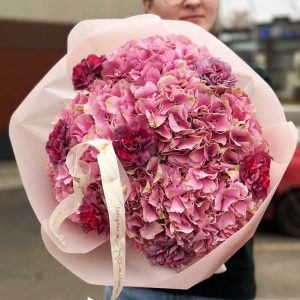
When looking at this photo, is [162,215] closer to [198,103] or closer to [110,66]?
[198,103]

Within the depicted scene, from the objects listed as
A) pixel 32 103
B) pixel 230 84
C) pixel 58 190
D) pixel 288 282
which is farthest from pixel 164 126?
pixel 288 282

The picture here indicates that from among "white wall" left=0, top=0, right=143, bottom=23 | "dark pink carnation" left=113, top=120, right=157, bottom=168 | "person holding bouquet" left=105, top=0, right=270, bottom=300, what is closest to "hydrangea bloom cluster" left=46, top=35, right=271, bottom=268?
"dark pink carnation" left=113, top=120, right=157, bottom=168

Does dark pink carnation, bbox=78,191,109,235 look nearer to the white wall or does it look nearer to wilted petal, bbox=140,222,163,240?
wilted petal, bbox=140,222,163,240

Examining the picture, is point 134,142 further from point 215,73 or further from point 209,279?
point 209,279

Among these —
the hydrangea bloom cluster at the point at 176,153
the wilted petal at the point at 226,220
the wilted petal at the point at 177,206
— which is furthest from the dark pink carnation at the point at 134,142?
the wilted petal at the point at 226,220

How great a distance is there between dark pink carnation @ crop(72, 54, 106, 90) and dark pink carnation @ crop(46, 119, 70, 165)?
103mm

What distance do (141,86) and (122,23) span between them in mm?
271

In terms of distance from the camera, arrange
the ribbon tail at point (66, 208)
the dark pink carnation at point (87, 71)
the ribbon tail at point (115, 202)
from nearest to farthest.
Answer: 1. the ribbon tail at point (115, 202)
2. the ribbon tail at point (66, 208)
3. the dark pink carnation at point (87, 71)

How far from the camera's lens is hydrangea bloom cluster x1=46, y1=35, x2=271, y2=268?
104 cm

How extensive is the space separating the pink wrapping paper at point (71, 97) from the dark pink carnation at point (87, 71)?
96 millimetres

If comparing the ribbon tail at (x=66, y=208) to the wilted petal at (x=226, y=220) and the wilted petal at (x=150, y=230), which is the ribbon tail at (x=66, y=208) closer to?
the wilted petal at (x=150, y=230)

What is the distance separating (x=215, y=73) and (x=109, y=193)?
0.37 meters

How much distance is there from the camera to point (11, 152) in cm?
912

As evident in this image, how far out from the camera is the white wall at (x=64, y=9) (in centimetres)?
866
